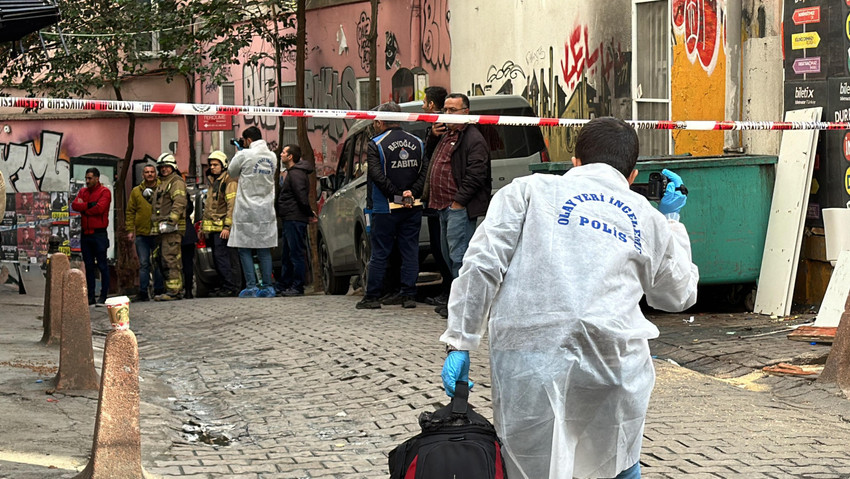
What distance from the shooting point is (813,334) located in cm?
912

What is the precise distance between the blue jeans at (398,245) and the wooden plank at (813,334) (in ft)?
12.7

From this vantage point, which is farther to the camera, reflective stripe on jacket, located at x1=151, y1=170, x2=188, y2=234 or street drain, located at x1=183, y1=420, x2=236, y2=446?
reflective stripe on jacket, located at x1=151, y1=170, x2=188, y2=234

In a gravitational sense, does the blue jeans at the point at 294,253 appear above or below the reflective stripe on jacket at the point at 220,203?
below

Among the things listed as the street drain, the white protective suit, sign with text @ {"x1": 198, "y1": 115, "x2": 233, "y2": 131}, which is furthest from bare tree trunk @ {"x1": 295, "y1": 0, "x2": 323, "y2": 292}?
the street drain

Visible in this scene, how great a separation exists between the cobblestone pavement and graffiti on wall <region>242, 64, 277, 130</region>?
14.7m

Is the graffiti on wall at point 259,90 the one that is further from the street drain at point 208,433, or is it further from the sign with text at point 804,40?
the street drain at point 208,433

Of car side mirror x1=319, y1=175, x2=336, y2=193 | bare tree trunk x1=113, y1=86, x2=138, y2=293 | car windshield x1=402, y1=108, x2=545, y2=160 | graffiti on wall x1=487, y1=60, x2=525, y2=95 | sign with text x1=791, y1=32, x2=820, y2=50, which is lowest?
bare tree trunk x1=113, y1=86, x2=138, y2=293

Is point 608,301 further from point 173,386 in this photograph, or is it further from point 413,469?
point 173,386

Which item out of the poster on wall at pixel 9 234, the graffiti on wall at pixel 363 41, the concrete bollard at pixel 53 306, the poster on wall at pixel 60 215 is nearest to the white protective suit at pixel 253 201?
the concrete bollard at pixel 53 306

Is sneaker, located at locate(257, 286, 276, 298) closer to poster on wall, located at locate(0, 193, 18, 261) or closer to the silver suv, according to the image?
the silver suv

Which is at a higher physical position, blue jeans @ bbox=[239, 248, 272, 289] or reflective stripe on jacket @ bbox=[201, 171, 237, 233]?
reflective stripe on jacket @ bbox=[201, 171, 237, 233]

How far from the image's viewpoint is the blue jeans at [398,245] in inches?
468

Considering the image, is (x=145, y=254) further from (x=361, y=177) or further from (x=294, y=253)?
(x=361, y=177)

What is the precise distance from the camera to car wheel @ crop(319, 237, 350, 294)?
50.5ft
